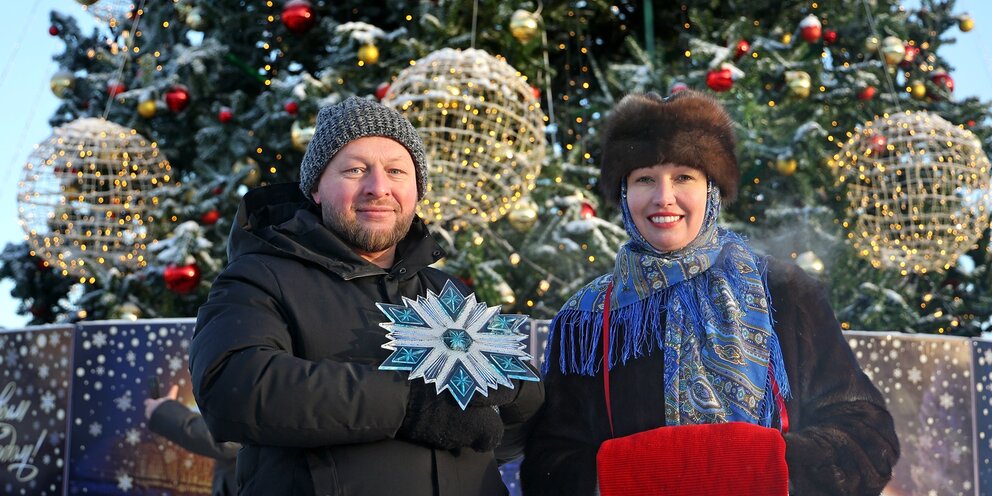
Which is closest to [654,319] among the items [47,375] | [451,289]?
[451,289]

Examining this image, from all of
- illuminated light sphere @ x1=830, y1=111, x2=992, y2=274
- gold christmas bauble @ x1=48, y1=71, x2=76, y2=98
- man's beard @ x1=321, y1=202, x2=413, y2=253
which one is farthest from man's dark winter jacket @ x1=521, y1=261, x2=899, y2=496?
gold christmas bauble @ x1=48, y1=71, x2=76, y2=98

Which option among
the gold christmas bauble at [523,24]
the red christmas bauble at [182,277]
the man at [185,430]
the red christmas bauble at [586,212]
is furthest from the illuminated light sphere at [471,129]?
the red christmas bauble at [182,277]

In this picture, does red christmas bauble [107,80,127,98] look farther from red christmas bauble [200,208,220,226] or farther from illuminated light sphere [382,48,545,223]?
illuminated light sphere [382,48,545,223]

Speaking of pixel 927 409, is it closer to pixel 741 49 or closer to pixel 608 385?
pixel 608 385

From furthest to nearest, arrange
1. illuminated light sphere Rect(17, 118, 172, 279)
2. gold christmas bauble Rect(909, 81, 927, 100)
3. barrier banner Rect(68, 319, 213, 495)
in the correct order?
gold christmas bauble Rect(909, 81, 927, 100) < illuminated light sphere Rect(17, 118, 172, 279) < barrier banner Rect(68, 319, 213, 495)

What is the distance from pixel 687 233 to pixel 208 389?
4.32 feet

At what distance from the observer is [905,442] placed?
428cm

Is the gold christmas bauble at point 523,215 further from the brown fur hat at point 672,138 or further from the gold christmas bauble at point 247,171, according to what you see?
the brown fur hat at point 672,138

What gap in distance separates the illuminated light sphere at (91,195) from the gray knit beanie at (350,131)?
320 cm

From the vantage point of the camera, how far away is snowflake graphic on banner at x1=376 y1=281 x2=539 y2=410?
215 centimetres

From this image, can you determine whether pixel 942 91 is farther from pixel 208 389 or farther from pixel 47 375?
pixel 208 389

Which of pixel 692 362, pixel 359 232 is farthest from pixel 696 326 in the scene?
pixel 359 232

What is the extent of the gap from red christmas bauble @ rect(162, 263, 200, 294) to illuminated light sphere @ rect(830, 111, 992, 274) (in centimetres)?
384

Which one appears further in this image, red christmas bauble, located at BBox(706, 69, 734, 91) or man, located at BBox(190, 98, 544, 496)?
red christmas bauble, located at BBox(706, 69, 734, 91)
